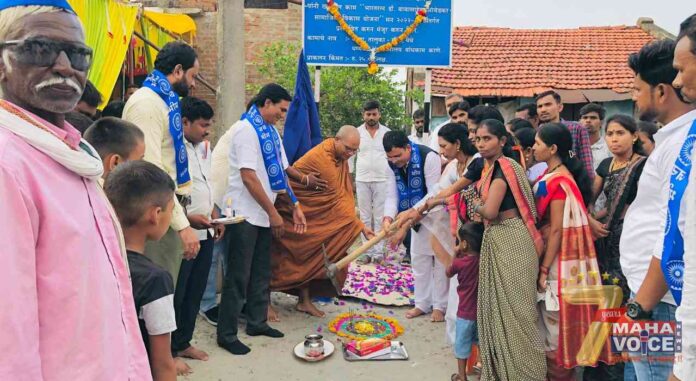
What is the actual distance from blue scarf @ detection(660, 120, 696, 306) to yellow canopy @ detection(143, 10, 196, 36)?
27.5ft

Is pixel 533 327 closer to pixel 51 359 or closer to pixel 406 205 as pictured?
pixel 406 205

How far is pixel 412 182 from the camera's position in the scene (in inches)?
195

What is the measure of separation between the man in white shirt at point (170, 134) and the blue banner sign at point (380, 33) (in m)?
4.10

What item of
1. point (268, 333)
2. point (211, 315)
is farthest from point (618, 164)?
point (211, 315)

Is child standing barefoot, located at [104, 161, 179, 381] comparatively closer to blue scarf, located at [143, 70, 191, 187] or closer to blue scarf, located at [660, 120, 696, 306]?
blue scarf, located at [143, 70, 191, 187]

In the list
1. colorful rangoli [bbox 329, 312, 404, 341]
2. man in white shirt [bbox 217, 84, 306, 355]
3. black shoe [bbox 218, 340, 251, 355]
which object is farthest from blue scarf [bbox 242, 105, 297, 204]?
colorful rangoli [bbox 329, 312, 404, 341]

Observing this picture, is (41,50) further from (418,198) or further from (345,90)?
(345,90)

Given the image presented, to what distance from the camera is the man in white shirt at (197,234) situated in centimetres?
360

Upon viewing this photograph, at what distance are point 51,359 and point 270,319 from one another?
12.2ft

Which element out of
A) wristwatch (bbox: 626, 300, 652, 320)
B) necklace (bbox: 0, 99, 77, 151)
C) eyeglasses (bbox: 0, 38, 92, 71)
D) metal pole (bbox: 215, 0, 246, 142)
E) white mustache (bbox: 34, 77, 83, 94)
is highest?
metal pole (bbox: 215, 0, 246, 142)

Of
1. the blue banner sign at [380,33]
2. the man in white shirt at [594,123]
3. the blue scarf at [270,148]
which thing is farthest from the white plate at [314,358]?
the blue banner sign at [380,33]

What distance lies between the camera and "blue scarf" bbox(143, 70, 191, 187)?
318 cm

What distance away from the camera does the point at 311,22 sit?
7285mm

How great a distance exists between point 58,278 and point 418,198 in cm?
405
